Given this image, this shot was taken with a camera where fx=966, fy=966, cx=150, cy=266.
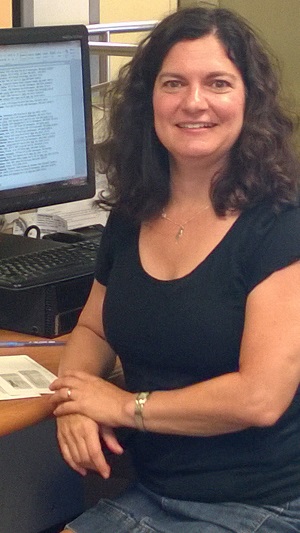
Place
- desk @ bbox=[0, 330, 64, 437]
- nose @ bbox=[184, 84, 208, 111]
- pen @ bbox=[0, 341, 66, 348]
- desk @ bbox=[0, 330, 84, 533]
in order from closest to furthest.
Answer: desk @ bbox=[0, 330, 64, 437]
nose @ bbox=[184, 84, 208, 111]
pen @ bbox=[0, 341, 66, 348]
desk @ bbox=[0, 330, 84, 533]

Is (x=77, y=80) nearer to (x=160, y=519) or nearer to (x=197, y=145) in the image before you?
(x=197, y=145)

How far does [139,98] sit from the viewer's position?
1592 mm

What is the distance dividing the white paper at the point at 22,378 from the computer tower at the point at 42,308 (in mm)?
118

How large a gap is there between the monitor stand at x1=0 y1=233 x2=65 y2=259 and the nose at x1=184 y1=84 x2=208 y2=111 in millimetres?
557

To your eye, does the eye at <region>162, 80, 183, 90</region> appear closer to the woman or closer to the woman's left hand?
the woman

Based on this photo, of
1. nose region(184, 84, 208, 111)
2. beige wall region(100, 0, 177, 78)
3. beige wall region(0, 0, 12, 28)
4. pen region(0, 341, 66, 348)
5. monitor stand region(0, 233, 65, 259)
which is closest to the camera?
nose region(184, 84, 208, 111)

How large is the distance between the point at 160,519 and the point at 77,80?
878 millimetres

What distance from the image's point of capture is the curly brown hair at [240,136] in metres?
1.43

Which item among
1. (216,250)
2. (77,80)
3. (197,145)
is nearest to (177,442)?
(216,250)

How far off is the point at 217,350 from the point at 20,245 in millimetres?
665

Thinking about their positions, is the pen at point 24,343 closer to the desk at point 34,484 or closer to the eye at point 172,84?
the desk at point 34,484

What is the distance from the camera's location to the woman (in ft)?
4.34

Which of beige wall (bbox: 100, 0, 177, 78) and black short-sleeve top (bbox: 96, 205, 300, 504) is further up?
beige wall (bbox: 100, 0, 177, 78)

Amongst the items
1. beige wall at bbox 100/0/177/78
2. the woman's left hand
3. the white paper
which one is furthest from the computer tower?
beige wall at bbox 100/0/177/78
